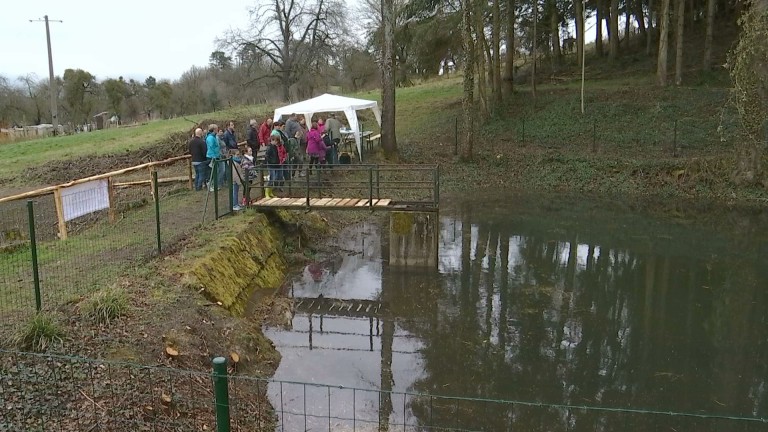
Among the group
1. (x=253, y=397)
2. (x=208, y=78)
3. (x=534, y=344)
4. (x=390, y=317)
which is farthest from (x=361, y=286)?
(x=208, y=78)

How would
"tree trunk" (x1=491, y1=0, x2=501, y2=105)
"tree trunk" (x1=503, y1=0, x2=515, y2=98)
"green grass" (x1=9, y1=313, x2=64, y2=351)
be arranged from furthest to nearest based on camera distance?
"tree trunk" (x1=503, y1=0, x2=515, y2=98) < "tree trunk" (x1=491, y1=0, x2=501, y2=105) < "green grass" (x1=9, y1=313, x2=64, y2=351)

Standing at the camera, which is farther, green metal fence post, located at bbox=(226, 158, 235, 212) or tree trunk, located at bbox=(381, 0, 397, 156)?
tree trunk, located at bbox=(381, 0, 397, 156)

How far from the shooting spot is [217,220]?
10.9 meters

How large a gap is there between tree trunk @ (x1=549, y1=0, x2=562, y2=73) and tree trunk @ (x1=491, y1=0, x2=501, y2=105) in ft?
21.1

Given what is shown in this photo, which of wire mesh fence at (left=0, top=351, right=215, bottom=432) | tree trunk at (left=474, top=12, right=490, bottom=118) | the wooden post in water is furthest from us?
tree trunk at (left=474, top=12, right=490, bottom=118)

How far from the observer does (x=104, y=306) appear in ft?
20.3

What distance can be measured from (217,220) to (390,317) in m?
3.98

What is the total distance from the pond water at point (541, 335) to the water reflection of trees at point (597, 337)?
0.08ft

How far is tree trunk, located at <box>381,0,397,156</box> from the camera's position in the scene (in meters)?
19.4

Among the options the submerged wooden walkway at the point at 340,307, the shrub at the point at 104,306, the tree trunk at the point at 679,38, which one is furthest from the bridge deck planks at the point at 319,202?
the tree trunk at the point at 679,38

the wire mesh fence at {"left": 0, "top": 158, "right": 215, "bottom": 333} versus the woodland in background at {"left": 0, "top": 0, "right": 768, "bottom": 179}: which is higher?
the woodland in background at {"left": 0, "top": 0, "right": 768, "bottom": 179}

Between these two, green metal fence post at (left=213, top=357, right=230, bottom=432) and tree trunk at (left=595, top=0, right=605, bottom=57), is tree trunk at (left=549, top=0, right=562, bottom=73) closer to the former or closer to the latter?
tree trunk at (left=595, top=0, right=605, bottom=57)

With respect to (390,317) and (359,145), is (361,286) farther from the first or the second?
(359,145)

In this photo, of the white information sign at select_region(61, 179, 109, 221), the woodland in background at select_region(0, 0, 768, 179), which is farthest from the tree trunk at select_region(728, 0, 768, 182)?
the white information sign at select_region(61, 179, 109, 221)
